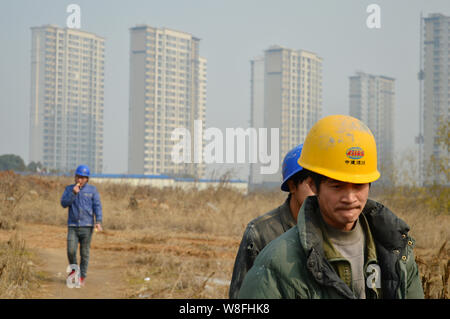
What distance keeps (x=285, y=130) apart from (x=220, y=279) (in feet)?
384

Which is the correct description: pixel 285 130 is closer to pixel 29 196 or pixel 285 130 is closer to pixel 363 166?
pixel 29 196

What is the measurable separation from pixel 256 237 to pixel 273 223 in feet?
0.57

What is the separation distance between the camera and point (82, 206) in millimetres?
9766

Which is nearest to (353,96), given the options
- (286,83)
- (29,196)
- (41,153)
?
(286,83)

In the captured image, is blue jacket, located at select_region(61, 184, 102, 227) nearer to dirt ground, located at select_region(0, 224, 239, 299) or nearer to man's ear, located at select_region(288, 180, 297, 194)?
dirt ground, located at select_region(0, 224, 239, 299)

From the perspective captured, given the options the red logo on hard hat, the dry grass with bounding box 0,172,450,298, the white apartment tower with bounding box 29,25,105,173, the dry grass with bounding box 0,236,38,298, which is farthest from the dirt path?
the white apartment tower with bounding box 29,25,105,173

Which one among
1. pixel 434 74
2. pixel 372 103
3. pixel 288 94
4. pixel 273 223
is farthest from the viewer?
pixel 372 103

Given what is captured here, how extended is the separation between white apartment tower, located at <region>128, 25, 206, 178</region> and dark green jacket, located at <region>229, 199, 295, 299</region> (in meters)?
111

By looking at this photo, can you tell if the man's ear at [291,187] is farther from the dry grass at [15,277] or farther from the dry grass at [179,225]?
the dry grass at [15,277]

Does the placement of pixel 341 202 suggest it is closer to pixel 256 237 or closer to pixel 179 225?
pixel 256 237

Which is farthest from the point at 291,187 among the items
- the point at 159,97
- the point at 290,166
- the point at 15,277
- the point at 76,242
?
the point at 159,97

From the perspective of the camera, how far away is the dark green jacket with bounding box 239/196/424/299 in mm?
2102

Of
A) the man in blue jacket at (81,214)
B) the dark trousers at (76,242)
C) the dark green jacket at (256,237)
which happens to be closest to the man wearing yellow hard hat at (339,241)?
the dark green jacket at (256,237)

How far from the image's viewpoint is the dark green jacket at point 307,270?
2.10 meters
